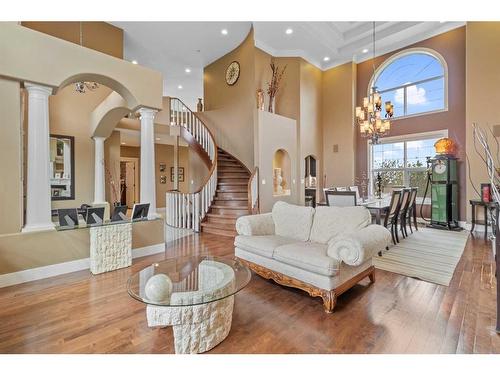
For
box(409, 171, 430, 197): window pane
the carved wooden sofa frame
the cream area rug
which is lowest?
the cream area rug

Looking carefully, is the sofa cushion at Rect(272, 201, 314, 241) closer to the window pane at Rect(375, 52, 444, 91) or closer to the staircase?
the staircase

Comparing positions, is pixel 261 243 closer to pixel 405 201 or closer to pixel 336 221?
pixel 336 221

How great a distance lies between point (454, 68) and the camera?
6.57m

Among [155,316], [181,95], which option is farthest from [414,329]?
[181,95]

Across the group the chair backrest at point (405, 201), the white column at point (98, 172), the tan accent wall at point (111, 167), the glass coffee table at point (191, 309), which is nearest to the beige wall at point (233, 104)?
the tan accent wall at point (111, 167)

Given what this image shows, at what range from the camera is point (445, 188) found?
597 cm

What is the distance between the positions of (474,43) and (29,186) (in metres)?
8.94

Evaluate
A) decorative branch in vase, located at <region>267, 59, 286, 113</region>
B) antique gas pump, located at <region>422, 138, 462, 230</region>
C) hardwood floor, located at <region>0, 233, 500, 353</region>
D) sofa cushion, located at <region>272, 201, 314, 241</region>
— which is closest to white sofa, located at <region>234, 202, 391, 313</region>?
sofa cushion, located at <region>272, 201, 314, 241</region>

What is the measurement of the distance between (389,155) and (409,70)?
2.54 meters

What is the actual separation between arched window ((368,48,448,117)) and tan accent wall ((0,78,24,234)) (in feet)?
26.6

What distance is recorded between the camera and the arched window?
22.7ft

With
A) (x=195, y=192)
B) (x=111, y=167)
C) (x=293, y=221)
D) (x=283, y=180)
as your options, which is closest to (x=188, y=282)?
(x=293, y=221)
